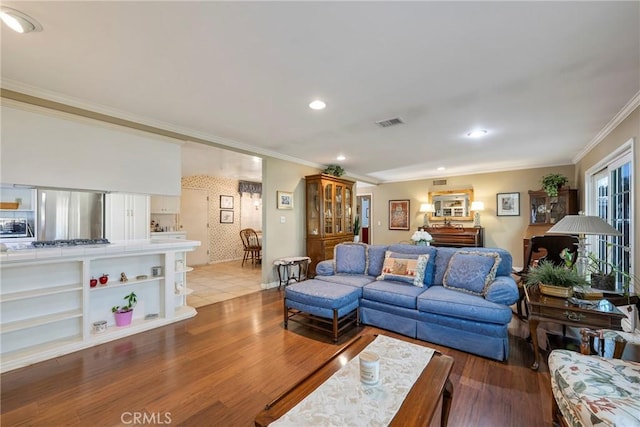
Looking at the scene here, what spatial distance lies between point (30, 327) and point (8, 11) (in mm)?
2468

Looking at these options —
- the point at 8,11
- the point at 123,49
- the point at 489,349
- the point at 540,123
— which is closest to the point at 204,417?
the point at 489,349

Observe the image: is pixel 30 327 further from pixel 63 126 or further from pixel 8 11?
pixel 8 11

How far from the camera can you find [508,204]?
6387 mm

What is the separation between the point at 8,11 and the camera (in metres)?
1.53

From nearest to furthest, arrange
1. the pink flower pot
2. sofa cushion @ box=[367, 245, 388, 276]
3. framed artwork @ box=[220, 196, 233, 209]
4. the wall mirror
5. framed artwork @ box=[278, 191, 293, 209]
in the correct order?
1. the pink flower pot
2. sofa cushion @ box=[367, 245, 388, 276]
3. framed artwork @ box=[278, 191, 293, 209]
4. the wall mirror
5. framed artwork @ box=[220, 196, 233, 209]

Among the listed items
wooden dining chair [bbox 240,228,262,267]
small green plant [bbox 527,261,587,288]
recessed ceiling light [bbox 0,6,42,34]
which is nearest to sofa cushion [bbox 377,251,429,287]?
small green plant [bbox 527,261,587,288]

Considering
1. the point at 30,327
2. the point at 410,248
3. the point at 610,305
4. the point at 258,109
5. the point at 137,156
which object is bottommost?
the point at 30,327

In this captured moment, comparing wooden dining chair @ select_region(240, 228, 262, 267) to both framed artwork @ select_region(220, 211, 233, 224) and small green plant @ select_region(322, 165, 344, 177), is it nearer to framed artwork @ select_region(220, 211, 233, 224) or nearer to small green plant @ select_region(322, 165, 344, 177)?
framed artwork @ select_region(220, 211, 233, 224)

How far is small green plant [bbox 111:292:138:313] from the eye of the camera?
2.96 metres

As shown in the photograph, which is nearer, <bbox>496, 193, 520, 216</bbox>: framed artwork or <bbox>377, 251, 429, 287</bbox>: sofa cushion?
<bbox>377, 251, 429, 287</bbox>: sofa cushion

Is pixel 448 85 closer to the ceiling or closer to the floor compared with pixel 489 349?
closer to the ceiling

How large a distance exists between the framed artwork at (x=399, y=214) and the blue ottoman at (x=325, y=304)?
517 centimetres

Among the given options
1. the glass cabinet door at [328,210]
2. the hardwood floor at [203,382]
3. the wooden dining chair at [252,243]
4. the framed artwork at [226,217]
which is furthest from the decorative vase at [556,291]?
the framed artwork at [226,217]

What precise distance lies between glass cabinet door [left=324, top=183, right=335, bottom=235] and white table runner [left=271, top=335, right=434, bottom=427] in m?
3.74
